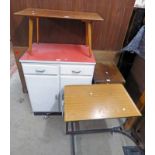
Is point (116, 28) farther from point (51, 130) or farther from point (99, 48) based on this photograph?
point (51, 130)

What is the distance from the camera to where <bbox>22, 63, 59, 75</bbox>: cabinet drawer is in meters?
1.34

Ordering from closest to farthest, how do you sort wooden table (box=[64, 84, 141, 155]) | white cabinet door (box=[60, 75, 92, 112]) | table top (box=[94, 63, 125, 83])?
wooden table (box=[64, 84, 141, 155])
white cabinet door (box=[60, 75, 92, 112])
table top (box=[94, 63, 125, 83])

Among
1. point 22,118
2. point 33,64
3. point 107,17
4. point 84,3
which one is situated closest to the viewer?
point 33,64

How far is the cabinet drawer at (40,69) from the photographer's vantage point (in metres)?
1.34

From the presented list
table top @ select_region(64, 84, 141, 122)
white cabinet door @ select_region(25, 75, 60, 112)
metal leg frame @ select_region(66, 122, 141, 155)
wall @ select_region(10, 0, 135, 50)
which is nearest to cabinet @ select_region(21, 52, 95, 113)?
white cabinet door @ select_region(25, 75, 60, 112)

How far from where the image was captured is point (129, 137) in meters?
1.58

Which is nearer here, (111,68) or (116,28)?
(116,28)

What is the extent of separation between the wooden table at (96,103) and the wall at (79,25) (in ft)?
2.17

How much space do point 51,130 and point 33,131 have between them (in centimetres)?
21

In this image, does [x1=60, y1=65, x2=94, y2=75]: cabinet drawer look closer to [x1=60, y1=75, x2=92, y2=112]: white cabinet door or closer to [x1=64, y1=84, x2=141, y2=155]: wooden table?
[x1=60, y1=75, x2=92, y2=112]: white cabinet door

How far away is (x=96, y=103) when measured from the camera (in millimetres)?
1180

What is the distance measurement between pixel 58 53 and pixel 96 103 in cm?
67
